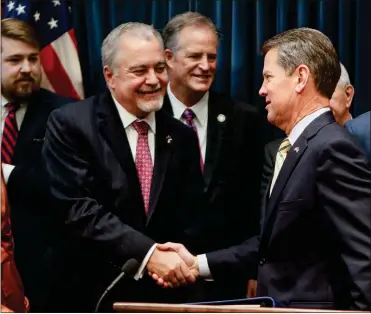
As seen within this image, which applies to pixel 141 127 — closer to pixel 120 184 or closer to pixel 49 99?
pixel 120 184

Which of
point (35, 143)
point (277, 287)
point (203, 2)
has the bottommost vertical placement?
point (277, 287)

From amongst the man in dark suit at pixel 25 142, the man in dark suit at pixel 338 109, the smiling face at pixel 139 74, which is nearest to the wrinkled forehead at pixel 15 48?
the man in dark suit at pixel 25 142

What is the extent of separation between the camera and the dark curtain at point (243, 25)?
3199mm

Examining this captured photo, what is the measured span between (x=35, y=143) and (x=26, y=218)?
0.31 metres

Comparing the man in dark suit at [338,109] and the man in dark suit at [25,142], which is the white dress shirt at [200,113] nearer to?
the man in dark suit at [338,109]

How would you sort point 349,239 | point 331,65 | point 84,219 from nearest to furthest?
1. point 349,239
2. point 331,65
3. point 84,219

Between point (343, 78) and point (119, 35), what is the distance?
3.05ft

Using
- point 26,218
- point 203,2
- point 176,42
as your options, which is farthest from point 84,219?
point 203,2

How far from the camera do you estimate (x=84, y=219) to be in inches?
124

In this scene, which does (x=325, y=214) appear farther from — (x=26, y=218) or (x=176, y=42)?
(x=26, y=218)

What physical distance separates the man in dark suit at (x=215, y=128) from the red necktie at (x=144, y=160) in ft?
0.47

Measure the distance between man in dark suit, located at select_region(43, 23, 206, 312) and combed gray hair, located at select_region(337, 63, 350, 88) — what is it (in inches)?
26.0

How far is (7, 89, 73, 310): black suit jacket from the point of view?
321 cm

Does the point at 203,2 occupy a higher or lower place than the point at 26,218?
higher
